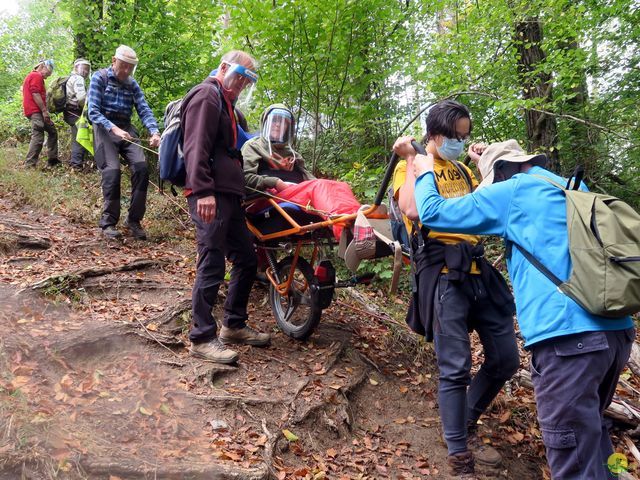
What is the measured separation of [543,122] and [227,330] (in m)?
6.32

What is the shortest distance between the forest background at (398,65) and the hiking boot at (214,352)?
3287 mm

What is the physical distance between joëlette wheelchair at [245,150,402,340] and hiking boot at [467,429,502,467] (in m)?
1.46

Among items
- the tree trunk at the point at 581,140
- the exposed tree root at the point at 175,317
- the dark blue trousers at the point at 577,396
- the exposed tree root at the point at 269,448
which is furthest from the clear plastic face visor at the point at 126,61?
the tree trunk at the point at 581,140

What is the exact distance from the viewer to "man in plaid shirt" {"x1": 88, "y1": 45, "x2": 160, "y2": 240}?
604 centimetres

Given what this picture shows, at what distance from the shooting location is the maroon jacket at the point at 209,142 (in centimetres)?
369

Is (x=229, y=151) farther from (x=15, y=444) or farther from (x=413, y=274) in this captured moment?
(x=15, y=444)

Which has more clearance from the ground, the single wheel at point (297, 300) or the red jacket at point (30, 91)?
the red jacket at point (30, 91)

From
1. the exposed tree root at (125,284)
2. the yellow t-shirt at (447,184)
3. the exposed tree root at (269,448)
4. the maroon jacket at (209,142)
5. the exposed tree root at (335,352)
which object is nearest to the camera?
the exposed tree root at (269,448)

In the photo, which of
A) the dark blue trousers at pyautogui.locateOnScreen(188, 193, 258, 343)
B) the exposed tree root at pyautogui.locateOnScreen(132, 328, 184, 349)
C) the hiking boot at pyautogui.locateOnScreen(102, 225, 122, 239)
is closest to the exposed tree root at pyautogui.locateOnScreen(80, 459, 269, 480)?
the dark blue trousers at pyautogui.locateOnScreen(188, 193, 258, 343)

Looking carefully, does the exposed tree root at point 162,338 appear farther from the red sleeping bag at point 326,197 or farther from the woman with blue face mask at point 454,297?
the woman with blue face mask at point 454,297

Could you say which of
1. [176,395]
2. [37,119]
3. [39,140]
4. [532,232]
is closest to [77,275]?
[176,395]

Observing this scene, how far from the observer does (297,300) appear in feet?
15.5

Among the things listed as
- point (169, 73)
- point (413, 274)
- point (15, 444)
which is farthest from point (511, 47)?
point (15, 444)

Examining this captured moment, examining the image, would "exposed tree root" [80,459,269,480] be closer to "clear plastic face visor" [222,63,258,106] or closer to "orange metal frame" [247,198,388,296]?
"orange metal frame" [247,198,388,296]
